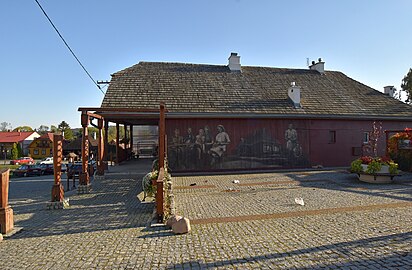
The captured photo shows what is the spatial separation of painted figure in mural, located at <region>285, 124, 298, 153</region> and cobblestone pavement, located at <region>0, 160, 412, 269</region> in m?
5.60

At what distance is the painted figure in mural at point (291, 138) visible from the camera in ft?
50.4

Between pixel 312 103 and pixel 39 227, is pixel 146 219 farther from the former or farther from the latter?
pixel 312 103

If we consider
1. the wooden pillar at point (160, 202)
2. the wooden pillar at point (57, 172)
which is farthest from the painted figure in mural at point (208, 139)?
the wooden pillar at point (160, 202)

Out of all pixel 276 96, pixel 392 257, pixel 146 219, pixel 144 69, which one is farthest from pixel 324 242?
pixel 144 69

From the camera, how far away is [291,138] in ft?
50.6

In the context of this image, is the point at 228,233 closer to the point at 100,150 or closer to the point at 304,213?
the point at 304,213

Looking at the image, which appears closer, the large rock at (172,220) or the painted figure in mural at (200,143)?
the large rock at (172,220)

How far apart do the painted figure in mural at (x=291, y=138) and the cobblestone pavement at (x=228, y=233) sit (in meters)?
5.60

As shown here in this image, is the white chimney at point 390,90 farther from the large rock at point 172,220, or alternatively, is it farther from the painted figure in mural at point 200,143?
the large rock at point 172,220

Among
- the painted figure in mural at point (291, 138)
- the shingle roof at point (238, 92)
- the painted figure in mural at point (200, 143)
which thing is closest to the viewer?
the painted figure in mural at point (200, 143)

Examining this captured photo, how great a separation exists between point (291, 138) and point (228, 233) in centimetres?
1101

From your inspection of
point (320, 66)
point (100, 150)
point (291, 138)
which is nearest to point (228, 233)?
point (100, 150)

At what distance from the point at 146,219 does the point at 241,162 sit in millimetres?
8955

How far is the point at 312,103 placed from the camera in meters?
16.4
